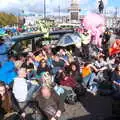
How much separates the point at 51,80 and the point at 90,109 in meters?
1.33

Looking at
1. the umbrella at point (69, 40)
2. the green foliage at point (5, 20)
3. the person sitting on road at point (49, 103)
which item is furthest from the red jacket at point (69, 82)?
the green foliage at point (5, 20)

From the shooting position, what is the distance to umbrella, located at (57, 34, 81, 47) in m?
15.7

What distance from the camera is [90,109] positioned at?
393 inches

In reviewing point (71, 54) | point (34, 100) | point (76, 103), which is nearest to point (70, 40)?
point (71, 54)

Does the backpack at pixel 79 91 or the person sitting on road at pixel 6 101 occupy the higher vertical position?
the person sitting on road at pixel 6 101

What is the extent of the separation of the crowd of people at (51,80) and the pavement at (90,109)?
0.22 meters

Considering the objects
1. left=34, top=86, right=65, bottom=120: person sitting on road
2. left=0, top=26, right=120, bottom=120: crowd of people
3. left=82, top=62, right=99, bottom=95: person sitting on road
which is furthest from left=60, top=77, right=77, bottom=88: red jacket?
left=34, top=86, right=65, bottom=120: person sitting on road

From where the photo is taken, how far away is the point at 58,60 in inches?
529

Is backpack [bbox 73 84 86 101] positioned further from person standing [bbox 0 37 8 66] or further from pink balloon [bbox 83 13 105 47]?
pink balloon [bbox 83 13 105 47]

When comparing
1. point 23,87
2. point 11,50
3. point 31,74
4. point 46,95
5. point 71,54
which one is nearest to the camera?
point 46,95

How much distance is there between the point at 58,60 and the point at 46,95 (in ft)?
20.5

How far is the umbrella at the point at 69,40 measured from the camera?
15695 millimetres

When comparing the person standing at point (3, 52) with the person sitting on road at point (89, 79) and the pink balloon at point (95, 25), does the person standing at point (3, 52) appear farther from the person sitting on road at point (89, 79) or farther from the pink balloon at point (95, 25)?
the pink balloon at point (95, 25)

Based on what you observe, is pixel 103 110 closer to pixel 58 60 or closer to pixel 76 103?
pixel 76 103
